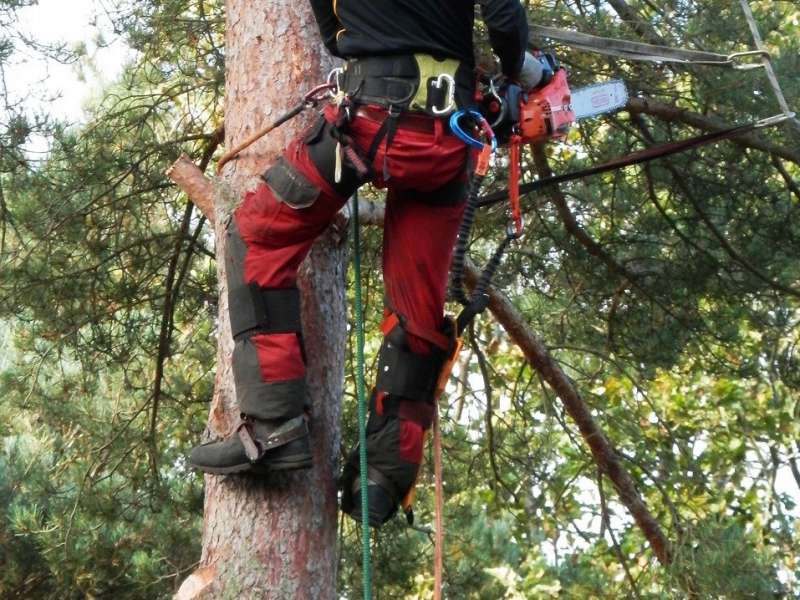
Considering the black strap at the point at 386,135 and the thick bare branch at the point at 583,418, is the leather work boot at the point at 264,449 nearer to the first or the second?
the black strap at the point at 386,135

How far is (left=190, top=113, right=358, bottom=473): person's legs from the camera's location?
109 inches

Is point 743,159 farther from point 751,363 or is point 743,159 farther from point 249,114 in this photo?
point 249,114

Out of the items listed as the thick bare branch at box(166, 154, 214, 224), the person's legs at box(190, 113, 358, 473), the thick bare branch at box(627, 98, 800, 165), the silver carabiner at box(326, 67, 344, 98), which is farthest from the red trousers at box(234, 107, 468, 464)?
the thick bare branch at box(627, 98, 800, 165)

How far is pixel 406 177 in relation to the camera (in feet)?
9.23

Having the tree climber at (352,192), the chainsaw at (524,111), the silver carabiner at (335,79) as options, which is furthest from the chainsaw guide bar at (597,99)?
the silver carabiner at (335,79)

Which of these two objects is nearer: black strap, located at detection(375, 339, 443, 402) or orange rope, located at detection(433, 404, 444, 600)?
orange rope, located at detection(433, 404, 444, 600)

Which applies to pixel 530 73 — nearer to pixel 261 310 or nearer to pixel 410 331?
pixel 410 331

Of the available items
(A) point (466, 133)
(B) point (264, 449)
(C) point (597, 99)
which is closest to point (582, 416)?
(C) point (597, 99)

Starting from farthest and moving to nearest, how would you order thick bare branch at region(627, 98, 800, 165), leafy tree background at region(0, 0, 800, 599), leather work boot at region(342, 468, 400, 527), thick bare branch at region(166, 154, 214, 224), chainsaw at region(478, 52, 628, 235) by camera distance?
leafy tree background at region(0, 0, 800, 599) < thick bare branch at region(627, 98, 800, 165) < thick bare branch at region(166, 154, 214, 224) < chainsaw at region(478, 52, 628, 235) < leather work boot at region(342, 468, 400, 527)

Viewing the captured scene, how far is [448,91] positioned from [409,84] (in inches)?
3.6

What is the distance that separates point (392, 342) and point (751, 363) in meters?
3.72

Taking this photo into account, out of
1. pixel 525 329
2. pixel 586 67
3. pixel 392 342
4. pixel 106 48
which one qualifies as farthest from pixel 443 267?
pixel 106 48

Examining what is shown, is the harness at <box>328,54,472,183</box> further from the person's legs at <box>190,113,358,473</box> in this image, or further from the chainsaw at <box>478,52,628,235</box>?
the chainsaw at <box>478,52,628,235</box>

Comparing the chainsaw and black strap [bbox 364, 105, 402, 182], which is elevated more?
the chainsaw
